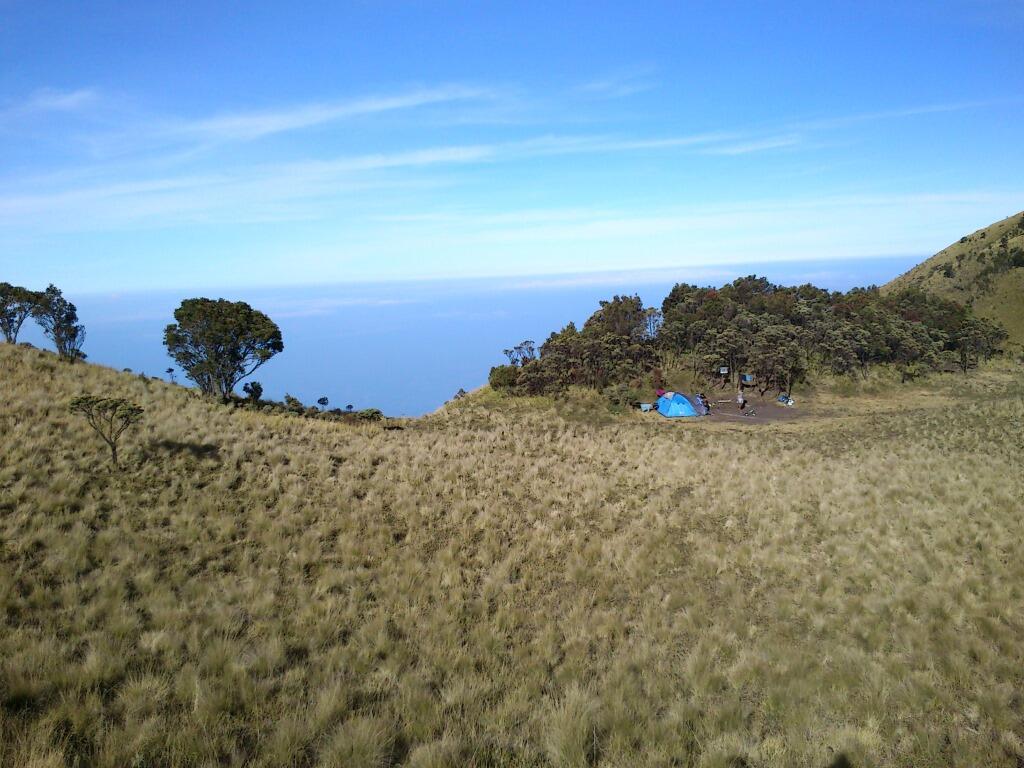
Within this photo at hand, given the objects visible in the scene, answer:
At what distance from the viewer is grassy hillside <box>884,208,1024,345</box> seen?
7481 centimetres

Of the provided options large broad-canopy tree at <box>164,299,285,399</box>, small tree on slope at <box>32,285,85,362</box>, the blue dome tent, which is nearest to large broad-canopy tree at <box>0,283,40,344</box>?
small tree on slope at <box>32,285,85,362</box>

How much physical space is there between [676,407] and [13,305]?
2100 inches

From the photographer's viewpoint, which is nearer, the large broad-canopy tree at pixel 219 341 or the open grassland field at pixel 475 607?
the open grassland field at pixel 475 607

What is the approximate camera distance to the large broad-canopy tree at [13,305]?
41.7 m

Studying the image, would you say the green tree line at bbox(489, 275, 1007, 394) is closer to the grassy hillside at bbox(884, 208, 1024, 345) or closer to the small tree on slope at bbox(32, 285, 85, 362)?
the grassy hillside at bbox(884, 208, 1024, 345)

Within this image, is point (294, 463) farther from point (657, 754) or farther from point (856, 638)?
point (856, 638)

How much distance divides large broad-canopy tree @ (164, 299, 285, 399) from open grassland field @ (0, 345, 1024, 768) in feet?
66.0

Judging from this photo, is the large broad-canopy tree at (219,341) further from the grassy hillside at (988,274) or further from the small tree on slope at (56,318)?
the grassy hillside at (988,274)

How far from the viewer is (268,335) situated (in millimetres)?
38344

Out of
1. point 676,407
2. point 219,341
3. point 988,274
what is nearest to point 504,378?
point 676,407

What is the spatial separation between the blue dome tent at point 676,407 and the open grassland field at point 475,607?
69.2ft

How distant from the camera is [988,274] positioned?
82.8 meters

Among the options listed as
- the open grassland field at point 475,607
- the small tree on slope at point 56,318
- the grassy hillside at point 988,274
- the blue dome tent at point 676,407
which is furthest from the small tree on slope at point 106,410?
the grassy hillside at point 988,274

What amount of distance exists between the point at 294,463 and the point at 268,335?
84.7 ft
